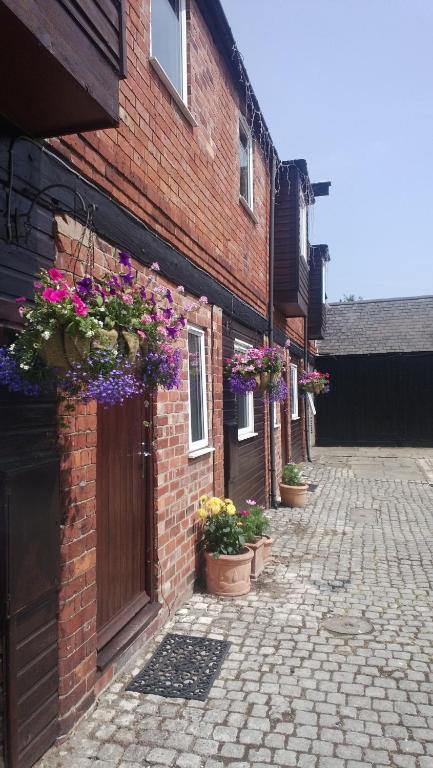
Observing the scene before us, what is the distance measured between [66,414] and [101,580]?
4.20 ft

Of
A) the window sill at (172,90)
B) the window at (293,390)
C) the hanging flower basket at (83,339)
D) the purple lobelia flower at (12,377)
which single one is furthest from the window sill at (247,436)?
the window at (293,390)

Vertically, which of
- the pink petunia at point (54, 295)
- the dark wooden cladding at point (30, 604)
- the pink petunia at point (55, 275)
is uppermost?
the pink petunia at point (55, 275)

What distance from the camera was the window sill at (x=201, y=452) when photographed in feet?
16.7

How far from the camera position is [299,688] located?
337cm

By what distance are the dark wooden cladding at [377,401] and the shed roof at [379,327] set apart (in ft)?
1.09

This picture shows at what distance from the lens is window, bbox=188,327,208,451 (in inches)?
218

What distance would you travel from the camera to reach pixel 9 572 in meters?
2.39

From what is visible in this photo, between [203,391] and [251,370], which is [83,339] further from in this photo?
[251,370]

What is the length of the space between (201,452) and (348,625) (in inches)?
80.8

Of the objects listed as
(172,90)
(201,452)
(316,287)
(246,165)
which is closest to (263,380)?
(201,452)

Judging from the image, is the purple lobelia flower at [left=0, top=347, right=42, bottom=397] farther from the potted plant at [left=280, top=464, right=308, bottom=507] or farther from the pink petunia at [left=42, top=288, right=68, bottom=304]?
the potted plant at [left=280, top=464, right=308, bottom=507]

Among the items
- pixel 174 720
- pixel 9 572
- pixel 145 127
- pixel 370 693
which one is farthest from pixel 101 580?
pixel 145 127

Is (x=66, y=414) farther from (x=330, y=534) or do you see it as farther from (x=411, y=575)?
(x=330, y=534)

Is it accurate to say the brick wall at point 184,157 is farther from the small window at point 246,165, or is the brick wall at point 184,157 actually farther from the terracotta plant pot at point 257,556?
the terracotta plant pot at point 257,556
